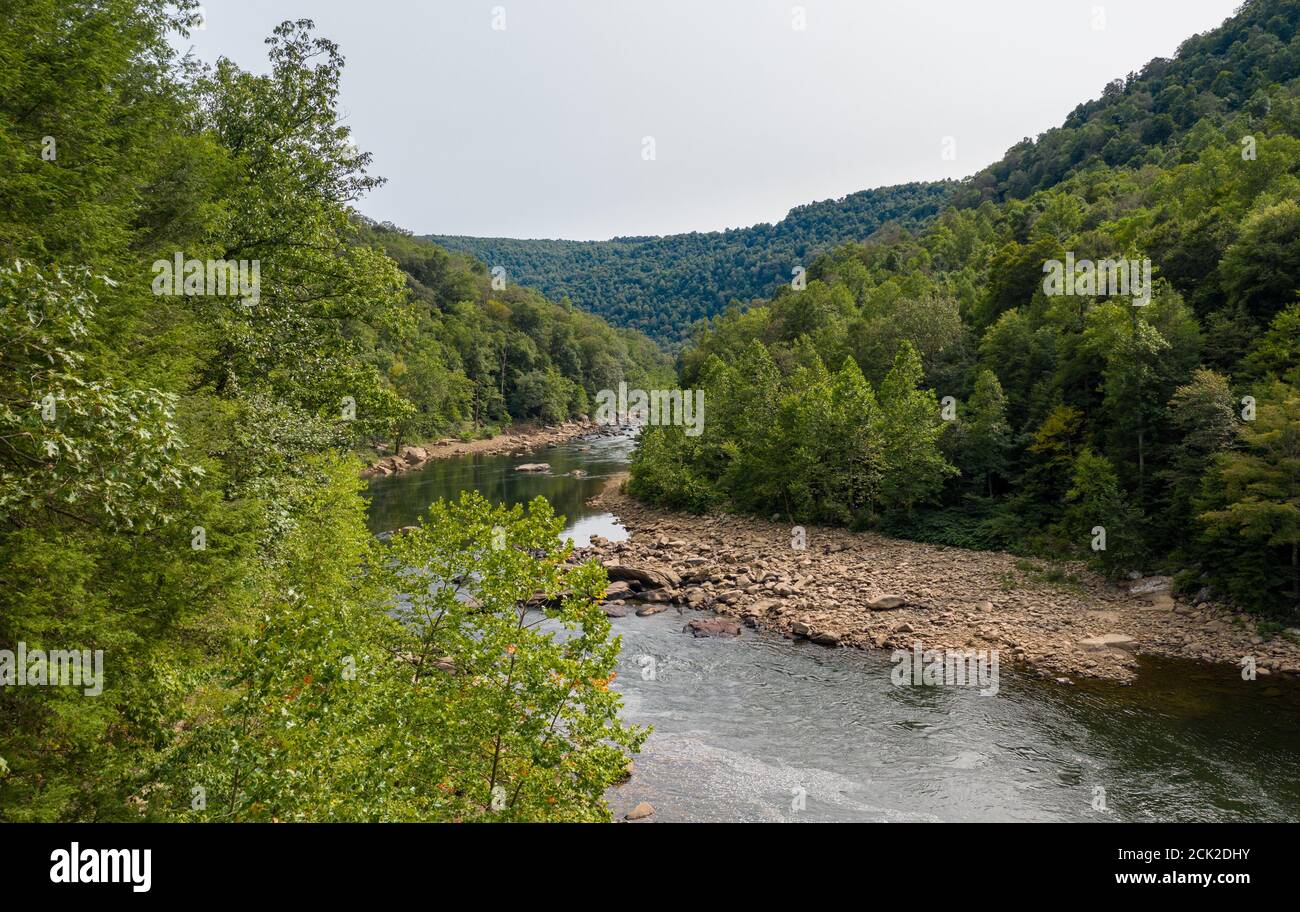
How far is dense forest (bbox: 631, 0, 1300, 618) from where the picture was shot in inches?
1089

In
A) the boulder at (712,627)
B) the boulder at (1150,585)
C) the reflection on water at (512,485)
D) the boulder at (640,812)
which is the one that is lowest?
the boulder at (640,812)

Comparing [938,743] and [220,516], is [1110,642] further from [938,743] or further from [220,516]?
[220,516]

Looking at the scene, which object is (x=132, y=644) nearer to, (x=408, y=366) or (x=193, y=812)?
(x=193, y=812)

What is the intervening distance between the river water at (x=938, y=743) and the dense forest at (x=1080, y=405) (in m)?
7.90

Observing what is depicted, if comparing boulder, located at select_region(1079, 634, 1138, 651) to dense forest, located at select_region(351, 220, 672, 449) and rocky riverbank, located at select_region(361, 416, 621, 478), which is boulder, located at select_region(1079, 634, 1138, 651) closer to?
rocky riverbank, located at select_region(361, 416, 621, 478)

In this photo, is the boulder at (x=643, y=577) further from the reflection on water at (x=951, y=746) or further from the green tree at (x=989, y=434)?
the green tree at (x=989, y=434)

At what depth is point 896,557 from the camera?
37281 mm

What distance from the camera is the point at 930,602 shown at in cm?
3028

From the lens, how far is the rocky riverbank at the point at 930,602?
2494 cm

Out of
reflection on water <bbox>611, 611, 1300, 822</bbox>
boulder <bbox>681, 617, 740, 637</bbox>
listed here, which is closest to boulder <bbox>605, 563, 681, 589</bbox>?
boulder <bbox>681, 617, 740, 637</bbox>

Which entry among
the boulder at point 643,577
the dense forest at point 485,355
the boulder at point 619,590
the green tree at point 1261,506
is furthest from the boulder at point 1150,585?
the dense forest at point 485,355

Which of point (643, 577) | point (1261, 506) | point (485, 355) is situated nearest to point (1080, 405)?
point (1261, 506)

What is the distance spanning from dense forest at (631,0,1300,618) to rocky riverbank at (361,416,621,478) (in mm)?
23995

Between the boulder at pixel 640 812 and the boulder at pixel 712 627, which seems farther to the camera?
the boulder at pixel 712 627
